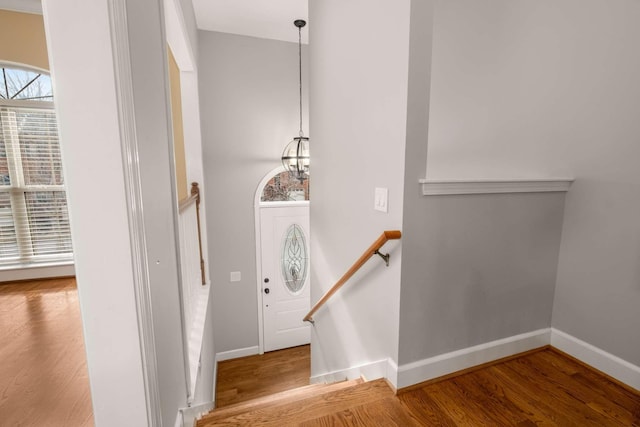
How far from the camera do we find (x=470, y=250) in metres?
1.70

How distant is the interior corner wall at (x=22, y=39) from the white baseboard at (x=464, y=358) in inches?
171

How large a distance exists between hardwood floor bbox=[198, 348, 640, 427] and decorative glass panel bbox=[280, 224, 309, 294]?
263 cm

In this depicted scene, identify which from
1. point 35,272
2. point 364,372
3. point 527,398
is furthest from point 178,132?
point 527,398

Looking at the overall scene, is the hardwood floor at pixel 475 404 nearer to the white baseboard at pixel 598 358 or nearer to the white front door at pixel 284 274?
the white baseboard at pixel 598 358

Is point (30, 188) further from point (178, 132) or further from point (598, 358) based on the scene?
point (598, 358)

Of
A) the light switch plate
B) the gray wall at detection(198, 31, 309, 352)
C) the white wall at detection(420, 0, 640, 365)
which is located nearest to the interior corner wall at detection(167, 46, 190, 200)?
the gray wall at detection(198, 31, 309, 352)

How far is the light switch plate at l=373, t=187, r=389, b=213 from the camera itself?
1.63m

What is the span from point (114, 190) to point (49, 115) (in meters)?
3.80

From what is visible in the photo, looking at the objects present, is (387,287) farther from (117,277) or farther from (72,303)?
(72,303)

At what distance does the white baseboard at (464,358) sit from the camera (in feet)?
5.45

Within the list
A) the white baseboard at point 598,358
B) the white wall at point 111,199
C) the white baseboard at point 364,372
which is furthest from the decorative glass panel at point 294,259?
the white wall at point 111,199

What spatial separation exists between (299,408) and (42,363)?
154cm

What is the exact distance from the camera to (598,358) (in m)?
1.76

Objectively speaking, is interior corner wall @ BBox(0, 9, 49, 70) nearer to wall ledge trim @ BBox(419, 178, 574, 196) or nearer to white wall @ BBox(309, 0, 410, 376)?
white wall @ BBox(309, 0, 410, 376)
